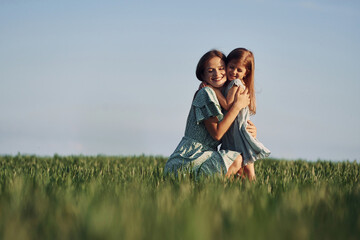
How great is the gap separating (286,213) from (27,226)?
4.37 feet

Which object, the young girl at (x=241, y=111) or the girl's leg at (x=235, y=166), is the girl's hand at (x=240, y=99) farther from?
the girl's leg at (x=235, y=166)

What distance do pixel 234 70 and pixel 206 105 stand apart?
60cm

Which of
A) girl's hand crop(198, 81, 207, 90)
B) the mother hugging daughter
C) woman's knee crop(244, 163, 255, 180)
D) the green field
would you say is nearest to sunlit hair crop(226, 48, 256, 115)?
the mother hugging daughter

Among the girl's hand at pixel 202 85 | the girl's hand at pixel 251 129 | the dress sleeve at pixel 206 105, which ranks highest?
the girl's hand at pixel 202 85

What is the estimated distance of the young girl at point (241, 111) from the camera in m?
4.34

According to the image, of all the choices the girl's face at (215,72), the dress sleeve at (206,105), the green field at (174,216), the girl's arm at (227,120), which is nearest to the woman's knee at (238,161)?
the girl's arm at (227,120)

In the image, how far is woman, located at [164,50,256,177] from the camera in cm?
419

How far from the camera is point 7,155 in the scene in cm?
888

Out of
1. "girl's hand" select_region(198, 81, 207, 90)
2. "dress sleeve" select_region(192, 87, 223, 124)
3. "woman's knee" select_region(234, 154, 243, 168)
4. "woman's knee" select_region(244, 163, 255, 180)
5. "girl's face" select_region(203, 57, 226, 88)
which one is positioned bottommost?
"woman's knee" select_region(244, 163, 255, 180)

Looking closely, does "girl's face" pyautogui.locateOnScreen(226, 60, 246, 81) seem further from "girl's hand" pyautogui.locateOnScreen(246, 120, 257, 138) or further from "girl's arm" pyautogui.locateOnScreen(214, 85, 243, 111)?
"girl's hand" pyautogui.locateOnScreen(246, 120, 257, 138)

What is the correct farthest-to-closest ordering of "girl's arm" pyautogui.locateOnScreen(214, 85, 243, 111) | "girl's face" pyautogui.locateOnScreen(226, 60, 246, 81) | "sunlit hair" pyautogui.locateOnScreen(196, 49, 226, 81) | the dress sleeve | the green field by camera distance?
"girl's face" pyautogui.locateOnScreen(226, 60, 246, 81), "sunlit hair" pyautogui.locateOnScreen(196, 49, 226, 81), "girl's arm" pyautogui.locateOnScreen(214, 85, 243, 111), the dress sleeve, the green field

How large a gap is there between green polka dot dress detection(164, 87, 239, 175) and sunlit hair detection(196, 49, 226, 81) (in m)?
0.29

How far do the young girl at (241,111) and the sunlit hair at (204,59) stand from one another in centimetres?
16

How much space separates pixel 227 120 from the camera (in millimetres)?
4172
